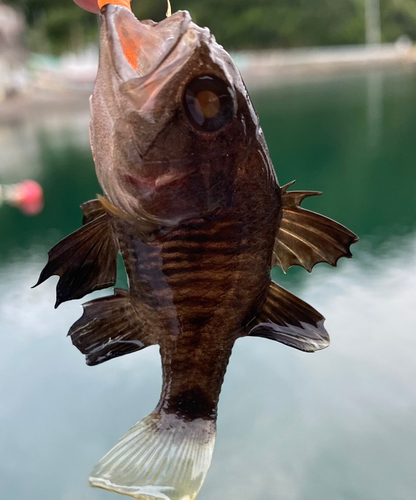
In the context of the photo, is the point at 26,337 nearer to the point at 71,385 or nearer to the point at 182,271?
the point at 71,385

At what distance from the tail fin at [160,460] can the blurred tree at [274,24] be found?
434 inches

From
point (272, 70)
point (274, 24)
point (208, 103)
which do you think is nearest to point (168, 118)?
point (208, 103)

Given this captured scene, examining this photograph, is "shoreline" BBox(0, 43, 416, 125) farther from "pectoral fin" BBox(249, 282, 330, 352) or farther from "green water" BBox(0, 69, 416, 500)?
"pectoral fin" BBox(249, 282, 330, 352)

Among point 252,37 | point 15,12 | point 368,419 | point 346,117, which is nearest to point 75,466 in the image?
point 368,419

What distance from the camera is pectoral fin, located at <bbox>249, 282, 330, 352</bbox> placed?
1.98 feet

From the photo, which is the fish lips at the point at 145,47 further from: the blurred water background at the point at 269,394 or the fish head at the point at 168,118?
the blurred water background at the point at 269,394

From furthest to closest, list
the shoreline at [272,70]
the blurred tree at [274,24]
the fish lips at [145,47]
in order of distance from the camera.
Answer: the blurred tree at [274,24], the shoreline at [272,70], the fish lips at [145,47]

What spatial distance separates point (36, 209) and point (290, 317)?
2796 mm

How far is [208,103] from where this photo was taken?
17.6 inches

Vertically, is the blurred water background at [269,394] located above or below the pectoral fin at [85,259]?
below

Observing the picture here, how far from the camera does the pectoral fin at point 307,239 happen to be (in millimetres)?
566

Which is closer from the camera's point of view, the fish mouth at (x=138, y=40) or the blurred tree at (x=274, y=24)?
the fish mouth at (x=138, y=40)

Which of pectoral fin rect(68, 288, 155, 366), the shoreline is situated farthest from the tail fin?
the shoreline

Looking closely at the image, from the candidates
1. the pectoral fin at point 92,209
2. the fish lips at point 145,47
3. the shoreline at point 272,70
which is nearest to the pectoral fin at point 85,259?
the pectoral fin at point 92,209
